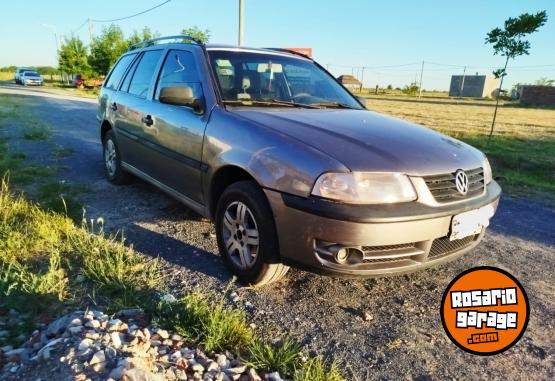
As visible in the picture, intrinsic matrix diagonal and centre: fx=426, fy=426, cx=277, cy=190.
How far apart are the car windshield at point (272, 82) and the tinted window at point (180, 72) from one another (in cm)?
19

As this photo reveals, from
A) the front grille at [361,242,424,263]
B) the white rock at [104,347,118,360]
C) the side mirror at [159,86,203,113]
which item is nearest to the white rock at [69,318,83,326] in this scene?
the white rock at [104,347,118,360]

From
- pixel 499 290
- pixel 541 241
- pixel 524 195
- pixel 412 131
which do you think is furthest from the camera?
pixel 524 195

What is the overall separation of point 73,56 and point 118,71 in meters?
39.5

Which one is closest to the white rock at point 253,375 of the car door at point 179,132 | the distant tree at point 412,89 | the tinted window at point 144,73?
the car door at point 179,132

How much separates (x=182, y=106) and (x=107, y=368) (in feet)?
7.43

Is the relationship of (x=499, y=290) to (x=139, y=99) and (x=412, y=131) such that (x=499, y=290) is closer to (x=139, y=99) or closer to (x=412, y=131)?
(x=412, y=131)

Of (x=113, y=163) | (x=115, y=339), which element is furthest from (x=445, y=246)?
(x=113, y=163)

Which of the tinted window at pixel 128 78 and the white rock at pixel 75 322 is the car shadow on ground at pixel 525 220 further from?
the tinted window at pixel 128 78

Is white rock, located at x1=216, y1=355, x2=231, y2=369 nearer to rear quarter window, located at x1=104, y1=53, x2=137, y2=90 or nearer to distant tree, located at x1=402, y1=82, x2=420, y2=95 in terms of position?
rear quarter window, located at x1=104, y1=53, x2=137, y2=90

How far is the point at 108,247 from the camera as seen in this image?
3.27 meters

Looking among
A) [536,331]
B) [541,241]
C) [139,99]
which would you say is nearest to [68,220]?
[139,99]

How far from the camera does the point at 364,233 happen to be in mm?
2357

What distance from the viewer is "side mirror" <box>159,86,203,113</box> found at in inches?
128

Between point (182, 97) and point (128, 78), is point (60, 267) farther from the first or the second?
point (128, 78)
